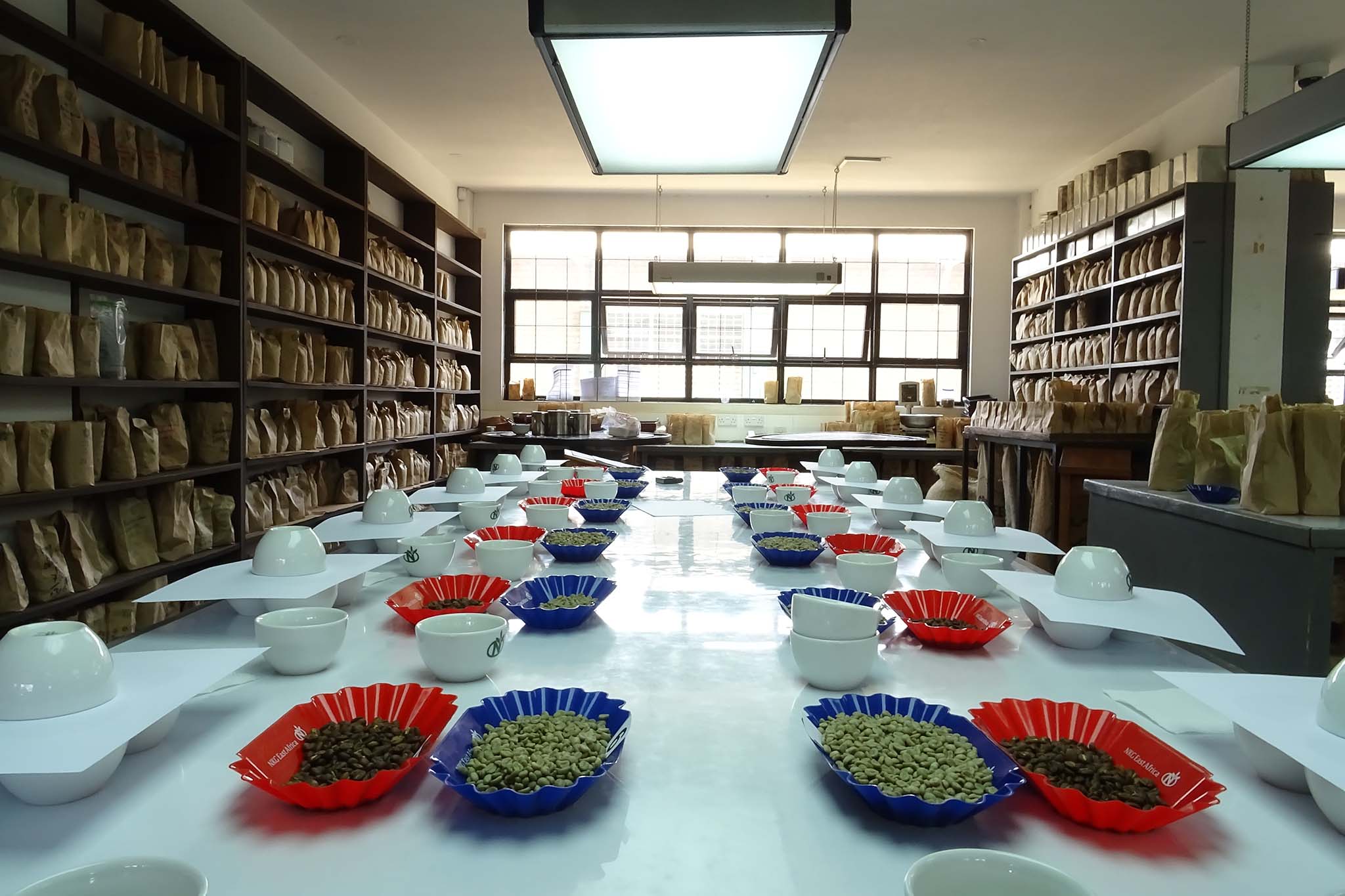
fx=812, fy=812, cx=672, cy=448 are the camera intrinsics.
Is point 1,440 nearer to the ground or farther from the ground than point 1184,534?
farther from the ground

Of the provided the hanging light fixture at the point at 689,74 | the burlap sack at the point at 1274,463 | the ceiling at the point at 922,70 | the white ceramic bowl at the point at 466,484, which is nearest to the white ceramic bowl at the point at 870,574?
the hanging light fixture at the point at 689,74

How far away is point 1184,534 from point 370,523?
2.15 m

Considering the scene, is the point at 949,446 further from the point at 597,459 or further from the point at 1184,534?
the point at 1184,534

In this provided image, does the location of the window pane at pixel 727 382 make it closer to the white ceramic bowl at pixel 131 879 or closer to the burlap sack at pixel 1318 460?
the burlap sack at pixel 1318 460

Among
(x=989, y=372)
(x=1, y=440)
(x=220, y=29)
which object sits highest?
(x=220, y=29)

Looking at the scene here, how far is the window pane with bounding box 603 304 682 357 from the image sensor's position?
792 cm

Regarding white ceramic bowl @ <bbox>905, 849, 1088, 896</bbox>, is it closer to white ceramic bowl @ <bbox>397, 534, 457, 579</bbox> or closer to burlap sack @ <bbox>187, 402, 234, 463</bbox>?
white ceramic bowl @ <bbox>397, 534, 457, 579</bbox>

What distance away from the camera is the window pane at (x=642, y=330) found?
26.0 feet

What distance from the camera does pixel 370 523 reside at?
5.37ft

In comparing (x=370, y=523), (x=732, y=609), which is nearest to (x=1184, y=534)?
(x=732, y=609)

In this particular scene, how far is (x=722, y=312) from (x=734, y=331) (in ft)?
0.72

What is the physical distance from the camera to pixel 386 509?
164cm

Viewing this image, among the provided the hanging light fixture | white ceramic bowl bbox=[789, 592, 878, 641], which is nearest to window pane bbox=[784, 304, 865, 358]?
the hanging light fixture

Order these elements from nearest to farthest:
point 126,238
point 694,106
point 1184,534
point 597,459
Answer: point 694,106 → point 1184,534 → point 126,238 → point 597,459
